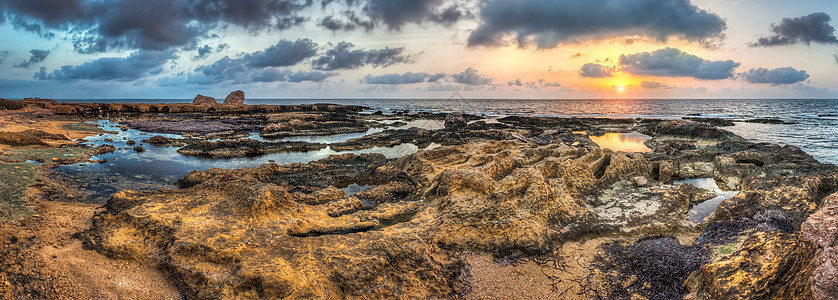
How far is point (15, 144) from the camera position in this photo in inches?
711

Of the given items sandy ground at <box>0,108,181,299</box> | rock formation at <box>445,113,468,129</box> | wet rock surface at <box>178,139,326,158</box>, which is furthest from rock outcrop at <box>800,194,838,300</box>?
rock formation at <box>445,113,468,129</box>

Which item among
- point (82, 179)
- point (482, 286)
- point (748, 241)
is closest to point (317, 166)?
point (82, 179)

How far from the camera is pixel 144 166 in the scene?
16719 mm

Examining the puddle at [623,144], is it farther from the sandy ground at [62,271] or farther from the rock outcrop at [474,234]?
the sandy ground at [62,271]

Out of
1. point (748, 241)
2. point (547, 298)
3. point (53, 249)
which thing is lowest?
point (547, 298)

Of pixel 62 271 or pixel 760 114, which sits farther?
pixel 760 114

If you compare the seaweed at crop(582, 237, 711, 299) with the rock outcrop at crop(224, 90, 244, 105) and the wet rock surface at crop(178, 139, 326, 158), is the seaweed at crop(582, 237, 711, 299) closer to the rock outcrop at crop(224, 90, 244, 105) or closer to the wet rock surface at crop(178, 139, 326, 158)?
the wet rock surface at crop(178, 139, 326, 158)

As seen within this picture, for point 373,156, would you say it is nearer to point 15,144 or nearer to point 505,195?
point 505,195

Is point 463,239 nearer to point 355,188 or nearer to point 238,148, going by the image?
point 355,188

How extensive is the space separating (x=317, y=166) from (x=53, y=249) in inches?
410

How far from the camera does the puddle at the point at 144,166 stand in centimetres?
1302

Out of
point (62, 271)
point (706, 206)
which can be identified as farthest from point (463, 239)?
point (706, 206)

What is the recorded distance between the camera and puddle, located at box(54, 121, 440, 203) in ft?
42.7

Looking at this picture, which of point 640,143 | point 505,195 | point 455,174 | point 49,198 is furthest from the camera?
point 640,143
